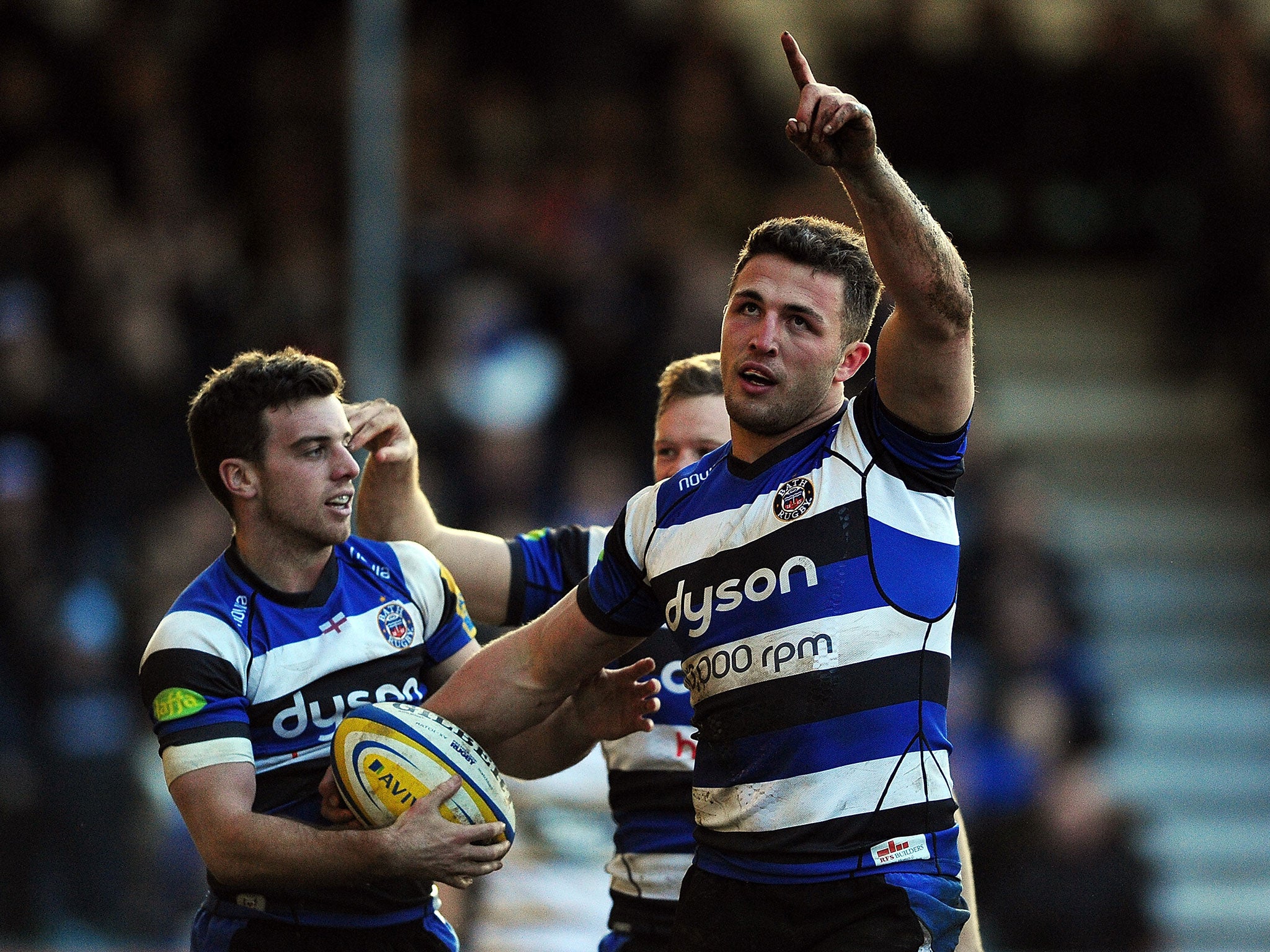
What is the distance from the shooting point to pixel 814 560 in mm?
3406

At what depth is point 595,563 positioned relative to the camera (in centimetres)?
442

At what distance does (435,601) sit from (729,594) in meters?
1.07

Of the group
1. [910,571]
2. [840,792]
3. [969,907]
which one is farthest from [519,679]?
[969,907]

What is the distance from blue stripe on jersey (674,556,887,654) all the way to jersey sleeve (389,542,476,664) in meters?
1.06

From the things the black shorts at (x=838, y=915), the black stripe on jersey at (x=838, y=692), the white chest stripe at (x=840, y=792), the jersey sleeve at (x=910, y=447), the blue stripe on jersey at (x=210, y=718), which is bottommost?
the black shorts at (x=838, y=915)

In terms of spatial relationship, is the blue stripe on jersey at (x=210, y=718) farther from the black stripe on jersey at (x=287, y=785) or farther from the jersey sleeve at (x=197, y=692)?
the black stripe on jersey at (x=287, y=785)

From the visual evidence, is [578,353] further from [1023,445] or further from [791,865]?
[791,865]

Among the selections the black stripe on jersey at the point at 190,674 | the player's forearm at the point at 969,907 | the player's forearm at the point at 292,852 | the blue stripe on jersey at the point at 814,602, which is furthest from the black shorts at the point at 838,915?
the black stripe on jersey at the point at 190,674

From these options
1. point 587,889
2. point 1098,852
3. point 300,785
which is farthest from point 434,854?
point 1098,852

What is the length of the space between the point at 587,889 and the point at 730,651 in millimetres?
4032

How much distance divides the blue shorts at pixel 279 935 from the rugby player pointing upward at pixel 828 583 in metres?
0.84

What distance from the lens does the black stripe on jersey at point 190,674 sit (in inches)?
149

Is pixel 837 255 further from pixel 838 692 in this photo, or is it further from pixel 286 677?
pixel 286 677

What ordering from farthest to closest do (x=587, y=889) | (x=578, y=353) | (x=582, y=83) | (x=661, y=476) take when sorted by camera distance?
1. (x=582, y=83)
2. (x=578, y=353)
3. (x=587, y=889)
4. (x=661, y=476)
